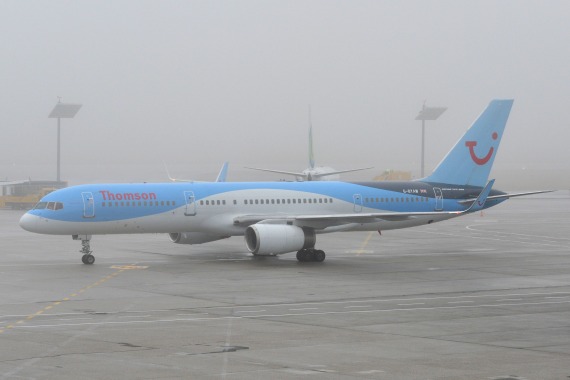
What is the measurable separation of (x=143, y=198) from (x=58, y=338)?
20.7m

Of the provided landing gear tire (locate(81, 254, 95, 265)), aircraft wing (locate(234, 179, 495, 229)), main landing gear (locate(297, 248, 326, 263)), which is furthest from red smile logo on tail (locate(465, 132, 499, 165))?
landing gear tire (locate(81, 254, 95, 265))

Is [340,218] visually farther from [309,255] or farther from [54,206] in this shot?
→ [54,206]

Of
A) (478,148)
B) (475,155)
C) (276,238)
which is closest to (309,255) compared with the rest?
(276,238)

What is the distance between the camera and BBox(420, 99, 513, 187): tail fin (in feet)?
162

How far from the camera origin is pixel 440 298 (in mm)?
30812

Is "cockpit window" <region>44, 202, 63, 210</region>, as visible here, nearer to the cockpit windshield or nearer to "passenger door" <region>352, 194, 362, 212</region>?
the cockpit windshield

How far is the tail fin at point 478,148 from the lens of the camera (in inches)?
1945

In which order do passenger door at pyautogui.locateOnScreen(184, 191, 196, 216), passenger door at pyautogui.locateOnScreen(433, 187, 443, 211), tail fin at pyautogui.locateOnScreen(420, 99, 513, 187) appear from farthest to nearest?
1. tail fin at pyautogui.locateOnScreen(420, 99, 513, 187)
2. passenger door at pyautogui.locateOnScreen(433, 187, 443, 211)
3. passenger door at pyautogui.locateOnScreen(184, 191, 196, 216)

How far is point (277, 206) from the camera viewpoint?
45.8m

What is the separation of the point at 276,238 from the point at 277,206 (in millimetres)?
4372

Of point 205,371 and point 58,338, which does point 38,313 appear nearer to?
point 58,338

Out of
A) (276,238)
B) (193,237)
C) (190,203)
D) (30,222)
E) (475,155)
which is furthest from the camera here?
(475,155)

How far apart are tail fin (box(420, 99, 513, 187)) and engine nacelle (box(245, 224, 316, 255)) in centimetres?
991

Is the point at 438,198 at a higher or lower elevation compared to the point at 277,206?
higher
